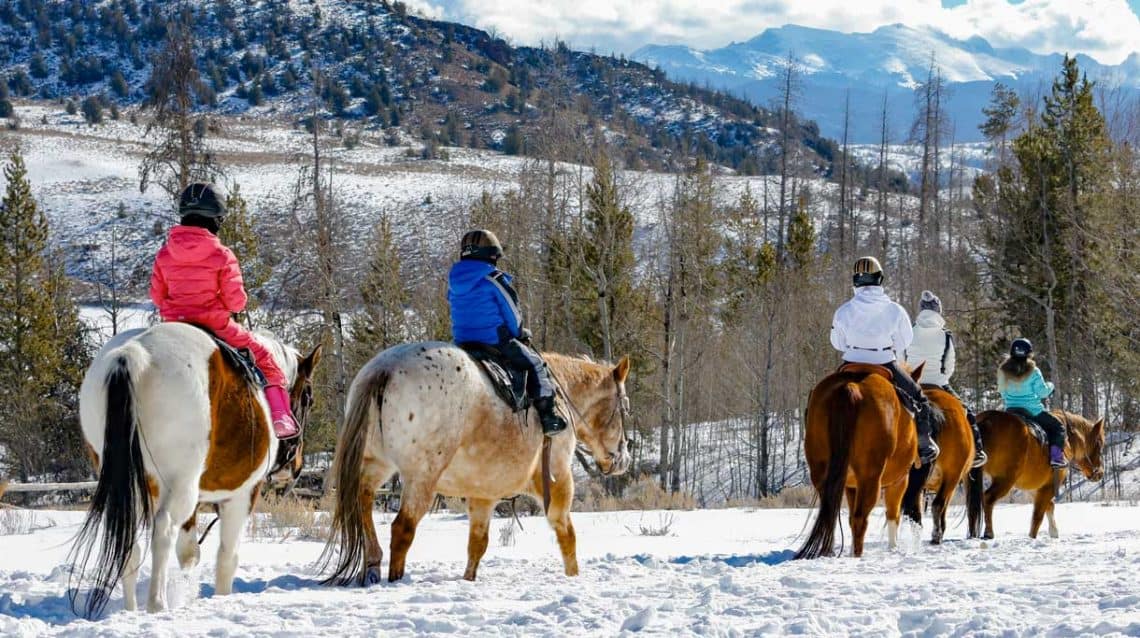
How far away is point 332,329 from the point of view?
28.8 meters

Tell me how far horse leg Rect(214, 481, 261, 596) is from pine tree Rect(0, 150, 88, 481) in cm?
3040

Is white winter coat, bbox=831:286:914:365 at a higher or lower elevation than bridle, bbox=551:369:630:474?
higher

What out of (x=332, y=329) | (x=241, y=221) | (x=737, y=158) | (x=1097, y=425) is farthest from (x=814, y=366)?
(x=737, y=158)

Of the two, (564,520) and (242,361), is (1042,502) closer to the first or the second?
(564,520)

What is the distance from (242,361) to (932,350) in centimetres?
845

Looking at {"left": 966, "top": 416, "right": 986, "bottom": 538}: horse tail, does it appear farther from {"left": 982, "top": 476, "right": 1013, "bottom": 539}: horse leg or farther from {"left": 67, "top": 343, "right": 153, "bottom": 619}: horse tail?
{"left": 67, "top": 343, "right": 153, "bottom": 619}: horse tail

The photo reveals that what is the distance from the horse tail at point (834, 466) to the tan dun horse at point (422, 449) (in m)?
2.35

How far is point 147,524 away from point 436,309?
24519 mm

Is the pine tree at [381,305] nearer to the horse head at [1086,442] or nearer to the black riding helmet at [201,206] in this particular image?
the horse head at [1086,442]

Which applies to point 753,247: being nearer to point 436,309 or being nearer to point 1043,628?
point 436,309

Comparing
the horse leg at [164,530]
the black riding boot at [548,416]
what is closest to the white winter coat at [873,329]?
the black riding boot at [548,416]

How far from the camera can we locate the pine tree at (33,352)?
Answer: 1328 inches

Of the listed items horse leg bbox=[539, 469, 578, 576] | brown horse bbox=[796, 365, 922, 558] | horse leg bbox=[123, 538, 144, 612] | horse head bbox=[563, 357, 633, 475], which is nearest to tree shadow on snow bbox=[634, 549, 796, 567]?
brown horse bbox=[796, 365, 922, 558]

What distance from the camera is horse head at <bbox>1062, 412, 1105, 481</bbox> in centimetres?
1390
